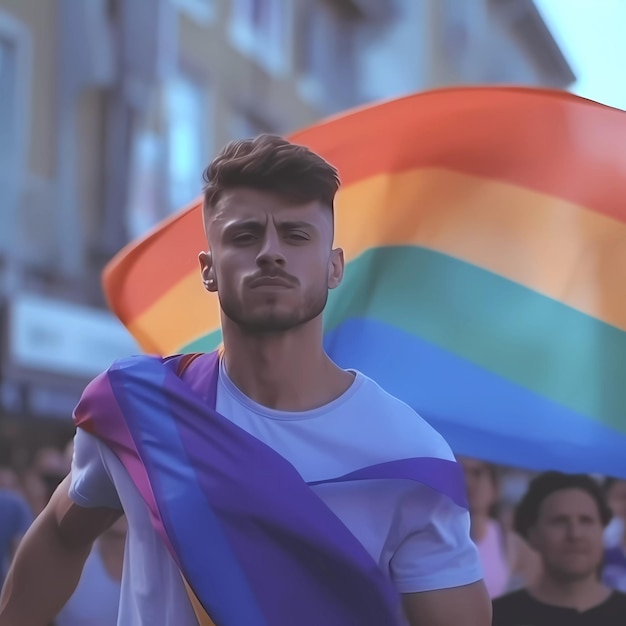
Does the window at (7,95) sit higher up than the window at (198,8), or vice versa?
the window at (198,8)

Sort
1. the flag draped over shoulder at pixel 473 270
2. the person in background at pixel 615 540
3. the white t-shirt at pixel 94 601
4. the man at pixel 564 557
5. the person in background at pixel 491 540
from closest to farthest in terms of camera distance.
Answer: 1. the flag draped over shoulder at pixel 473 270
2. the man at pixel 564 557
3. the white t-shirt at pixel 94 601
4. the person in background at pixel 615 540
5. the person in background at pixel 491 540

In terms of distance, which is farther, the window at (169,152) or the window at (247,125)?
the window at (247,125)

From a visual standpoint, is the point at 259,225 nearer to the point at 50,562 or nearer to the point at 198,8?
the point at 50,562

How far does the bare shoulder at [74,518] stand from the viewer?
262 centimetres

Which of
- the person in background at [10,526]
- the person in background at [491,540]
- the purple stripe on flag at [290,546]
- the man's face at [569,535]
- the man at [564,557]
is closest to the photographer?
the purple stripe on flag at [290,546]

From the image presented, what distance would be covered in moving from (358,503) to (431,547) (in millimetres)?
140

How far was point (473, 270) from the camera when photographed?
13.6 ft

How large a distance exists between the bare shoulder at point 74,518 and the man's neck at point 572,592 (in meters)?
2.07

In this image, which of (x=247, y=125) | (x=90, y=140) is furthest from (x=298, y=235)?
(x=247, y=125)

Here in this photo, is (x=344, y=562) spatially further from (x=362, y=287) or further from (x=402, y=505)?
(x=362, y=287)

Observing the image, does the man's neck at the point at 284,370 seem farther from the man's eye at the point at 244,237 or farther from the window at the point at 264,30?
the window at the point at 264,30

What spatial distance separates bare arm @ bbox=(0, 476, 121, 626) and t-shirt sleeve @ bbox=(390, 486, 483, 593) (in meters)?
0.58

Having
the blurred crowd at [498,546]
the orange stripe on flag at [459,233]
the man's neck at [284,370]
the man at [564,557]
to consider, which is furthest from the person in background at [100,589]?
the man's neck at [284,370]

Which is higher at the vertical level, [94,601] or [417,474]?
[94,601]
